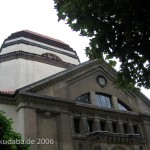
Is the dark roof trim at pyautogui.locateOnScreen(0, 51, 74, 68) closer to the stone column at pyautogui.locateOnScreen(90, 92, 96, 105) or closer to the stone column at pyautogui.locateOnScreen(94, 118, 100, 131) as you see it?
→ the stone column at pyautogui.locateOnScreen(90, 92, 96, 105)

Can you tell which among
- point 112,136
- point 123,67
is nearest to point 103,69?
point 112,136

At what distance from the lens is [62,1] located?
9.51 metres

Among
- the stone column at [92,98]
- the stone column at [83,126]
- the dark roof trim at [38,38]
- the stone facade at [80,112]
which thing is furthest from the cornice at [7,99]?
the dark roof trim at [38,38]

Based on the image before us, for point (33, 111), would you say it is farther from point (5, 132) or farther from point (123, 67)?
point (123, 67)

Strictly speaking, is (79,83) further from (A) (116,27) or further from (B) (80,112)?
(A) (116,27)

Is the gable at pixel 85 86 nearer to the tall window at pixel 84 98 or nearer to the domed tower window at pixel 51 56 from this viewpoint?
the tall window at pixel 84 98

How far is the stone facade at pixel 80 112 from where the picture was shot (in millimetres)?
18688

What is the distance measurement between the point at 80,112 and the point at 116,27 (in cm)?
1337

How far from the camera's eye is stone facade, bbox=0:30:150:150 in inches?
736

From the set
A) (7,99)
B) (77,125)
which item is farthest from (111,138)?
(7,99)

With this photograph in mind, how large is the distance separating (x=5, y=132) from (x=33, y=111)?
745 cm

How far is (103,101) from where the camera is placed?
944 inches

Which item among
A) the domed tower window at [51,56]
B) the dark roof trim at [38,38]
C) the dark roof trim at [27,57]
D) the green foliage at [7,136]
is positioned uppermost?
the dark roof trim at [38,38]

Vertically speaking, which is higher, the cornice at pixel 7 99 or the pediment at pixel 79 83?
the pediment at pixel 79 83
